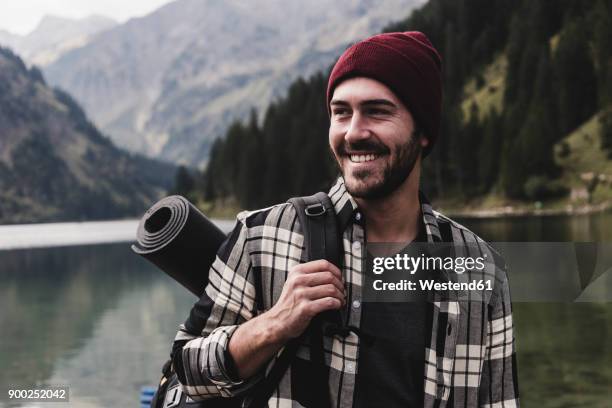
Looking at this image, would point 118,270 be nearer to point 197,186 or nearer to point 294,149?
point 294,149

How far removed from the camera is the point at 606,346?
2255cm

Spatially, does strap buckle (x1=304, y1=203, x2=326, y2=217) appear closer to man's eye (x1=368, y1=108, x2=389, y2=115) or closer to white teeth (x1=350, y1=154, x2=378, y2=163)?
white teeth (x1=350, y1=154, x2=378, y2=163)

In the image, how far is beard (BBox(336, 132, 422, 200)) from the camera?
2.89 meters

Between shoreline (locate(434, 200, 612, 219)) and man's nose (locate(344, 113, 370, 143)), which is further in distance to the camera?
shoreline (locate(434, 200, 612, 219))

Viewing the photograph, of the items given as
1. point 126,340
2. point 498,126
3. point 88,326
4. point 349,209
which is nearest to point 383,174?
point 349,209

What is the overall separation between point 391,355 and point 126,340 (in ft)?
95.9

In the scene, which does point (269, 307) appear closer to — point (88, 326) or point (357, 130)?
point (357, 130)

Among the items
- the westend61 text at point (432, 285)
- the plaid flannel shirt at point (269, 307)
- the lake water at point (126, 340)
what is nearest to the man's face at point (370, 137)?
the plaid flannel shirt at point (269, 307)

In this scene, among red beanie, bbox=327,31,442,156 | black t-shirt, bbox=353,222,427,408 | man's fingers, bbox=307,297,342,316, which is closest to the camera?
man's fingers, bbox=307,297,342,316

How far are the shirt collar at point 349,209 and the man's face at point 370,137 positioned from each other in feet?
0.17

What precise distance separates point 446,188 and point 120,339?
104126 millimetres

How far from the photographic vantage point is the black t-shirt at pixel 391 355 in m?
2.79

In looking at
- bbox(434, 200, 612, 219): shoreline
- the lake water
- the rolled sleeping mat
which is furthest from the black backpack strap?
bbox(434, 200, 612, 219): shoreline

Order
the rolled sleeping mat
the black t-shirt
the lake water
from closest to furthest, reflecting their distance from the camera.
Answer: the black t-shirt → the rolled sleeping mat → the lake water
